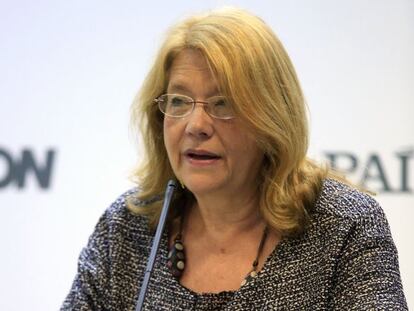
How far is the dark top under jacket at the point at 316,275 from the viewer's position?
5.77 ft

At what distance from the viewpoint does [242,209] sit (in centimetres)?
194

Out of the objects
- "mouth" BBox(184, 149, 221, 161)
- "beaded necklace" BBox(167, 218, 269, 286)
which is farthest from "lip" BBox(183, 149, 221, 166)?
"beaded necklace" BBox(167, 218, 269, 286)

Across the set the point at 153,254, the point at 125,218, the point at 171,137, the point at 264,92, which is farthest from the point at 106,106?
the point at 153,254

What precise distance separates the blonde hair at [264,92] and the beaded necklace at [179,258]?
6 centimetres

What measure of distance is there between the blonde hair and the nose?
0.06 m

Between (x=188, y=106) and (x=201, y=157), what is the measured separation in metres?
0.11

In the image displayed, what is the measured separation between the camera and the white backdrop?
2682mm

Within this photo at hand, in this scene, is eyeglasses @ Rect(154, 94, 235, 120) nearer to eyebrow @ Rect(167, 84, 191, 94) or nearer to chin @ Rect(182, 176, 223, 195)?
eyebrow @ Rect(167, 84, 191, 94)

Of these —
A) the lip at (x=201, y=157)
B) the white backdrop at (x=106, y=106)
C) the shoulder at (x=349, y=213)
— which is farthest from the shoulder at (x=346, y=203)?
the white backdrop at (x=106, y=106)

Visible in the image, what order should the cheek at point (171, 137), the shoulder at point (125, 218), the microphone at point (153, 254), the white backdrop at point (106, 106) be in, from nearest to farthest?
Answer: the microphone at point (153, 254) → the cheek at point (171, 137) → the shoulder at point (125, 218) → the white backdrop at point (106, 106)

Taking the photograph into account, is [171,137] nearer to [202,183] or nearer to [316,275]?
[202,183]

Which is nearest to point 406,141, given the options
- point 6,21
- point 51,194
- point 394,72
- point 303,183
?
point 394,72

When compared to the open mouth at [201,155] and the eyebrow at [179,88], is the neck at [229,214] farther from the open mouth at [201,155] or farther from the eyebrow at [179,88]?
the eyebrow at [179,88]

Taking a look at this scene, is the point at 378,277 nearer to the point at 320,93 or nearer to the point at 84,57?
the point at 320,93
